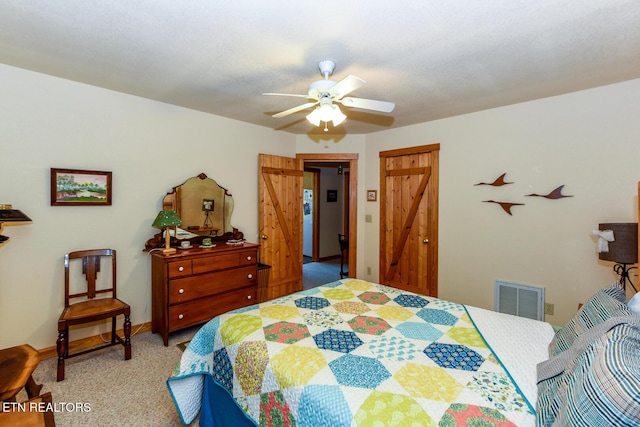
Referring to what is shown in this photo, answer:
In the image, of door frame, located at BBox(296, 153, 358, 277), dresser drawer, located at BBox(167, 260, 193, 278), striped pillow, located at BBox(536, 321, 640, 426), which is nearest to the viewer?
striped pillow, located at BBox(536, 321, 640, 426)

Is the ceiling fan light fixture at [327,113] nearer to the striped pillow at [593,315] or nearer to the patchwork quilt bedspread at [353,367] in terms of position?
the patchwork quilt bedspread at [353,367]

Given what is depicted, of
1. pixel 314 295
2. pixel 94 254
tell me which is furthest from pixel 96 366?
pixel 314 295

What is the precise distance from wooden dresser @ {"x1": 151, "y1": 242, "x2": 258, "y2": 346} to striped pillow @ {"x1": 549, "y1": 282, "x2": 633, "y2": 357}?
284 centimetres

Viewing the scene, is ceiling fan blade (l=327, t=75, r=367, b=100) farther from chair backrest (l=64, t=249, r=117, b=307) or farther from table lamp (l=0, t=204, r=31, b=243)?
chair backrest (l=64, t=249, r=117, b=307)

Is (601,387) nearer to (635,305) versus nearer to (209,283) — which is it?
(635,305)

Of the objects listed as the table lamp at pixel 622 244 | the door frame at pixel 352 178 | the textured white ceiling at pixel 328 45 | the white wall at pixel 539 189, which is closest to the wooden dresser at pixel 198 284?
the textured white ceiling at pixel 328 45

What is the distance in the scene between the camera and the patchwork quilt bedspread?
112cm

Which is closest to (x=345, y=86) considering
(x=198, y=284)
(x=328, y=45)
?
(x=328, y=45)

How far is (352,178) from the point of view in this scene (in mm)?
4820

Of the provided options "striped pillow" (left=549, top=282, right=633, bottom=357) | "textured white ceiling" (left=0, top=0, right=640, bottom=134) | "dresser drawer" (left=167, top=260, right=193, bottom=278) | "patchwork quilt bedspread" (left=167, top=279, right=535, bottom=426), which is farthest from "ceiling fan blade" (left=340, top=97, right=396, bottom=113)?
"dresser drawer" (left=167, top=260, right=193, bottom=278)

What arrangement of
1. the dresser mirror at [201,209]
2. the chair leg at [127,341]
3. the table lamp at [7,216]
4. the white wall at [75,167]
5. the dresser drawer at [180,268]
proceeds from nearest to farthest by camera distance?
1. the table lamp at [7,216]
2. the white wall at [75,167]
3. the chair leg at [127,341]
4. the dresser drawer at [180,268]
5. the dresser mirror at [201,209]

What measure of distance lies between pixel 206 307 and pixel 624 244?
3.75m

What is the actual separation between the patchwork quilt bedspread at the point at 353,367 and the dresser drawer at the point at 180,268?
126 centimetres

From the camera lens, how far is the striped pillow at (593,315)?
4.51ft
